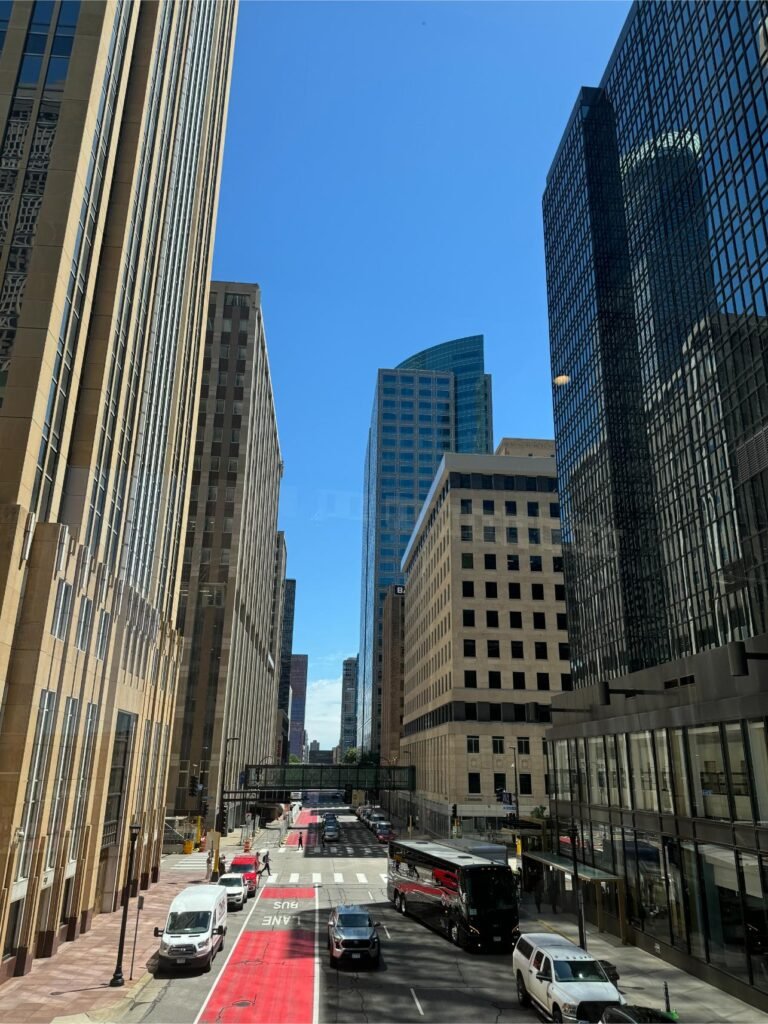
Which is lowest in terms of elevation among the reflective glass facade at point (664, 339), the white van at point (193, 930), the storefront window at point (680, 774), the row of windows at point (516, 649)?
the white van at point (193, 930)

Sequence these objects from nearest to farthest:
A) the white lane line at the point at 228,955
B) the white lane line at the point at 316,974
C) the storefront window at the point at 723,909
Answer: the white lane line at the point at 316,974 → the white lane line at the point at 228,955 → the storefront window at the point at 723,909

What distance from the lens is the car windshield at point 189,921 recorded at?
2617 centimetres

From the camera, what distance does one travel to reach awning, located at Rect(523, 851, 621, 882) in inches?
1265

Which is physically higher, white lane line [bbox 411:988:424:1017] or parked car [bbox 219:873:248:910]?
parked car [bbox 219:873:248:910]

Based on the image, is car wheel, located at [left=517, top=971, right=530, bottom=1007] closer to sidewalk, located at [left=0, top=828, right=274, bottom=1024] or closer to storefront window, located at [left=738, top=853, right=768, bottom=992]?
storefront window, located at [left=738, top=853, right=768, bottom=992]

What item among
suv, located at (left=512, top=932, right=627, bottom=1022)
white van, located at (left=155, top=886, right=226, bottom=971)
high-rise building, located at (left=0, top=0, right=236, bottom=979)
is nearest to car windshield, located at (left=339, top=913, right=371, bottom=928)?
white van, located at (left=155, top=886, right=226, bottom=971)

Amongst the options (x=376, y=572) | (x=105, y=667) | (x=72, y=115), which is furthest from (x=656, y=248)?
(x=376, y=572)

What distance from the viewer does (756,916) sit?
71.8 ft

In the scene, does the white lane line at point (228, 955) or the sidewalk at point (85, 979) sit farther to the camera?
the white lane line at point (228, 955)

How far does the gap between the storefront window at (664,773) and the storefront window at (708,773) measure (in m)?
1.84

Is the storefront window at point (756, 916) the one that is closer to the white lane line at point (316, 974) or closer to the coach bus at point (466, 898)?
the coach bus at point (466, 898)

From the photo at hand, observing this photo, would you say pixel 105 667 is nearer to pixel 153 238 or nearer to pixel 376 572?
pixel 153 238

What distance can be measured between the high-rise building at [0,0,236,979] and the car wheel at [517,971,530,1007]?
54.1ft

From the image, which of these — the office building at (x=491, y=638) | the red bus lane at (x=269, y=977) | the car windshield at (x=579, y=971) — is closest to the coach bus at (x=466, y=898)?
the red bus lane at (x=269, y=977)
